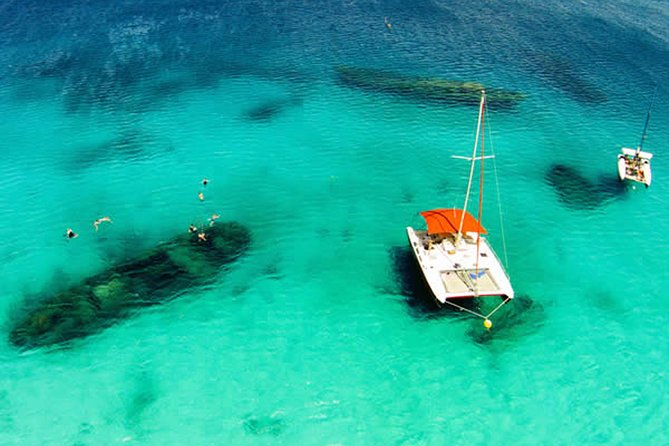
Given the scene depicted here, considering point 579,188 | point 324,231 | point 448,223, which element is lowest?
point 324,231

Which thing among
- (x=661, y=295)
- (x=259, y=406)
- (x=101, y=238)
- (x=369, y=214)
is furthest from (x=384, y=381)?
(x=101, y=238)

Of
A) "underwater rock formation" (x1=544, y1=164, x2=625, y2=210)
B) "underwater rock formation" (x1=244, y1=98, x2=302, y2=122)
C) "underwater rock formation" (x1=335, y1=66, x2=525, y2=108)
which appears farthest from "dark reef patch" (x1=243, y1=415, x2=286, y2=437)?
"underwater rock formation" (x1=335, y1=66, x2=525, y2=108)

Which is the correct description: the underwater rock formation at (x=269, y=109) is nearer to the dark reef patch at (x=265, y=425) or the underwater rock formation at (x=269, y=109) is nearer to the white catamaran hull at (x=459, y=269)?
the white catamaran hull at (x=459, y=269)

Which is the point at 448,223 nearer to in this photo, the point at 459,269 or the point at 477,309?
the point at 459,269

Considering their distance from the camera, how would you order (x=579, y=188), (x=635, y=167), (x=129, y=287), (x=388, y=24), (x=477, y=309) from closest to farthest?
(x=477, y=309) → (x=129, y=287) → (x=579, y=188) → (x=635, y=167) → (x=388, y=24)

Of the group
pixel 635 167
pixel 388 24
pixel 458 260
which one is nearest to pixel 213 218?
pixel 458 260

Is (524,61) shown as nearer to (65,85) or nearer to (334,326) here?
(334,326)
